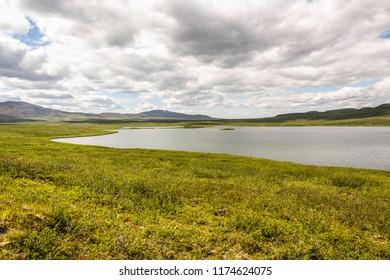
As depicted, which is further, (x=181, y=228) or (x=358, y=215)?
(x=358, y=215)

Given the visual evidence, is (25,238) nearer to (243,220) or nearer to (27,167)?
(243,220)

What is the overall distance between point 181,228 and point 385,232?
1429 cm

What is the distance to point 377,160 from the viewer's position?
203ft

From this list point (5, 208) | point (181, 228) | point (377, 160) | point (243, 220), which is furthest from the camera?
point (377, 160)

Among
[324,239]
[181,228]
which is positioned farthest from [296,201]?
[181,228]

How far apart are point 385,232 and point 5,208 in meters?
24.1

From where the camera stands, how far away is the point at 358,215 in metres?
19.9

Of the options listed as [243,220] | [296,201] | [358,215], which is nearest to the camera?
[243,220]
